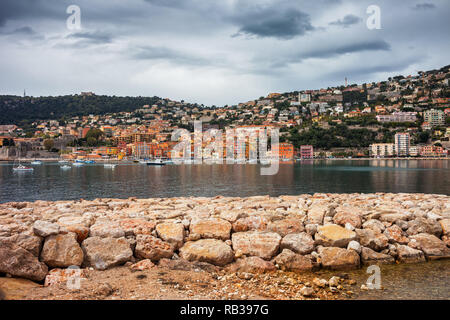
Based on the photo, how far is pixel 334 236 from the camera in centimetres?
485

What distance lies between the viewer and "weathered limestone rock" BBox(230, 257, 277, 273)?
4156mm

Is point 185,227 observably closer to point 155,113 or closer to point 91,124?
point 91,124

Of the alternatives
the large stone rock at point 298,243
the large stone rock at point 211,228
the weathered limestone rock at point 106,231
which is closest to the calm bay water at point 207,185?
the large stone rock at point 211,228

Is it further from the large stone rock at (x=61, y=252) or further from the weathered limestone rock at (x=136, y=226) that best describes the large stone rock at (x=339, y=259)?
the large stone rock at (x=61, y=252)

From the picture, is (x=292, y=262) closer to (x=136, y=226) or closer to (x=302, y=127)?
(x=136, y=226)

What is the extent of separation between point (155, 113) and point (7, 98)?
6191 centimetres

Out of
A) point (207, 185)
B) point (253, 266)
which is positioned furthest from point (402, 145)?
point (253, 266)

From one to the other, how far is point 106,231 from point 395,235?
15.1ft

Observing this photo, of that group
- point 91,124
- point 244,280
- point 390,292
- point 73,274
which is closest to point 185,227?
point 244,280

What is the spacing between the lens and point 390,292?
373 cm

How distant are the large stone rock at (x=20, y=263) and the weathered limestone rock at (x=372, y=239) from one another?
4.42m

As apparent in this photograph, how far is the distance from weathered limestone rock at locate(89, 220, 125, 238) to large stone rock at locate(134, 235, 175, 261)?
279 millimetres

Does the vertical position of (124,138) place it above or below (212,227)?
above

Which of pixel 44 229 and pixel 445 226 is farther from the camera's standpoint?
pixel 445 226
